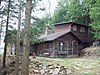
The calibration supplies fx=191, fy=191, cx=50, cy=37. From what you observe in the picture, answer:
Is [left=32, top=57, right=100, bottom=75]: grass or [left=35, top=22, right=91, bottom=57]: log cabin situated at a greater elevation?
[left=35, top=22, right=91, bottom=57]: log cabin

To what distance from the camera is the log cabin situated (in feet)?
105

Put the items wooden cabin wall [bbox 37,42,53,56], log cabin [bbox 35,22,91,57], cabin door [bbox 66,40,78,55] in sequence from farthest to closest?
cabin door [bbox 66,40,78,55] → wooden cabin wall [bbox 37,42,53,56] → log cabin [bbox 35,22,91,57]

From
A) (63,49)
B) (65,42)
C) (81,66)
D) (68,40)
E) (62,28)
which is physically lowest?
(81,66)

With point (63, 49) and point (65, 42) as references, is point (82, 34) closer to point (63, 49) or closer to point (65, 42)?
point (65, 42)

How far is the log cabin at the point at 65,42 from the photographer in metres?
32.0

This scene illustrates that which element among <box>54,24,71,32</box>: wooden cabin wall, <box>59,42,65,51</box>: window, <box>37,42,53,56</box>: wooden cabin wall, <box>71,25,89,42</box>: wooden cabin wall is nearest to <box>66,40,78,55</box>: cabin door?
<box>59,42,65,51</box>: window

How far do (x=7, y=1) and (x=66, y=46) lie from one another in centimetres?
1684

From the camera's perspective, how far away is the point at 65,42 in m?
33.6

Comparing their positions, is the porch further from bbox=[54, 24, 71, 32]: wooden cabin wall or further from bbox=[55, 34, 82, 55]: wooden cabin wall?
bbox=[54, 24, 71, 32]: wooden cabin wall

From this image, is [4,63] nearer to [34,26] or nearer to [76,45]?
[34,26]

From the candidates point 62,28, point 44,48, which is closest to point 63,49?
point 44,48

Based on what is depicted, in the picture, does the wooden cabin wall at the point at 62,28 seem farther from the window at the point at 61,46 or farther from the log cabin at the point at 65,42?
the window at the point at 61,46

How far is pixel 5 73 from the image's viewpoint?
18141 millimetres

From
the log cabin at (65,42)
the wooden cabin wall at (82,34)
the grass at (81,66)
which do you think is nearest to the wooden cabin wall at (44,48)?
the log cabin at (65,42)
